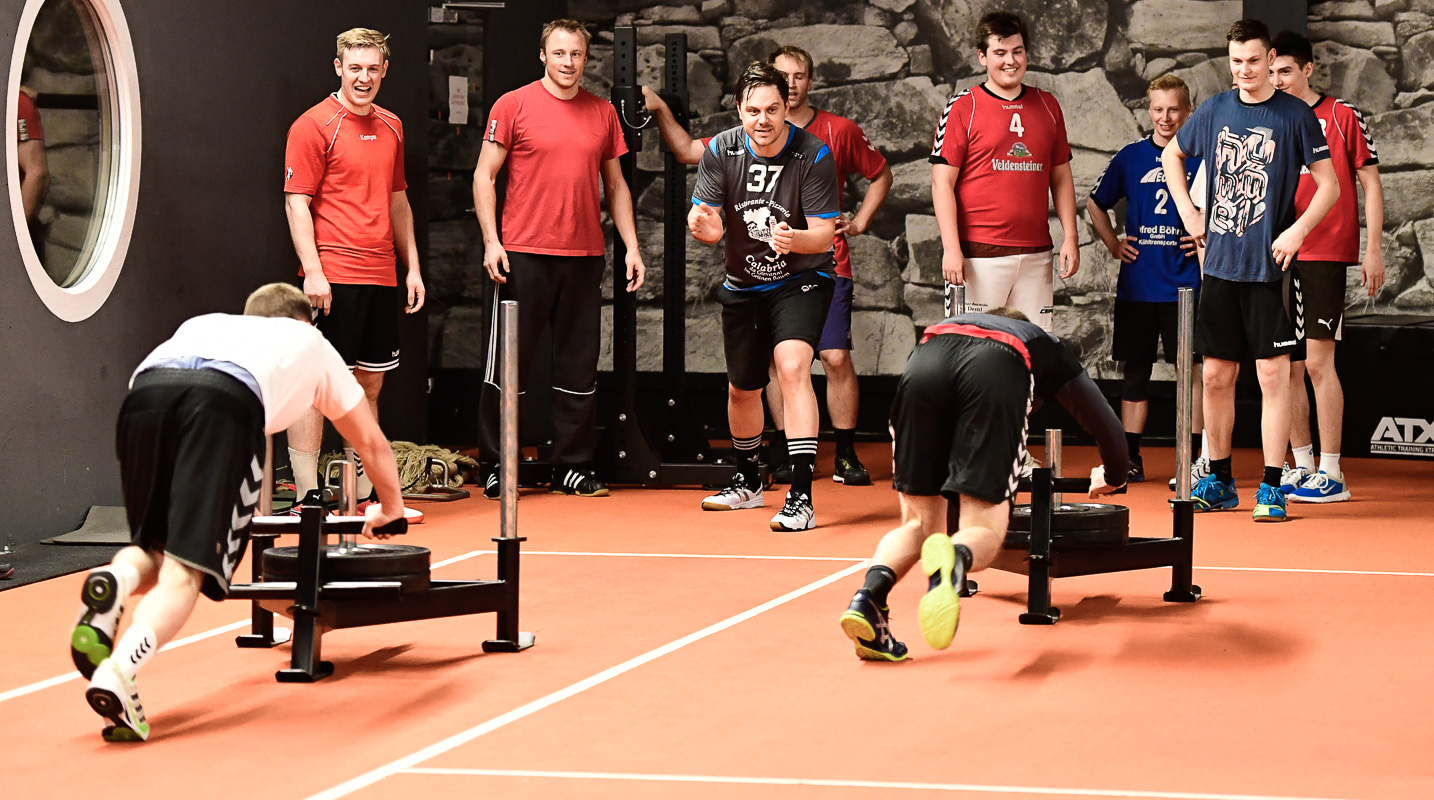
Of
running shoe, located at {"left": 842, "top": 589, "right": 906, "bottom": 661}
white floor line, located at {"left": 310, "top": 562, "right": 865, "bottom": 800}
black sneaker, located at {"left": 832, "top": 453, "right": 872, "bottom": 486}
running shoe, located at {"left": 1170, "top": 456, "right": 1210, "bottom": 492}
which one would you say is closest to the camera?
white floor line, located at {"left": 310, "top": 562, "right": 865, "bottom": 800}

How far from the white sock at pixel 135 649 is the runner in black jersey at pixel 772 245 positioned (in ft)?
10.8

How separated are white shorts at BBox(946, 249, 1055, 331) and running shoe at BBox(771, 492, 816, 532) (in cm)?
137

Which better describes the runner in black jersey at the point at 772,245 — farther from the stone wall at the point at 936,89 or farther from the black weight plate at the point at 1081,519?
the stone wall at the point at 936,89

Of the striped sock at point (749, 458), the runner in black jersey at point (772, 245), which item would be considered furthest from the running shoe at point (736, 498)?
the runner in black jersey at point (772, 245)

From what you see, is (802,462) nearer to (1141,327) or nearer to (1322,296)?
(1141,327)

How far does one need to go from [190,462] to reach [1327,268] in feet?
18.3

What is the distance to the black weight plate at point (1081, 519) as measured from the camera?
4551 mm

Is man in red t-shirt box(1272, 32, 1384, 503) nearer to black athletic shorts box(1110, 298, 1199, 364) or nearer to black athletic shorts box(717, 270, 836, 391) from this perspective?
black athletic shorts box(1110, 298, 1199, 364)

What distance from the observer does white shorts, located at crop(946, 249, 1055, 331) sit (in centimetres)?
715

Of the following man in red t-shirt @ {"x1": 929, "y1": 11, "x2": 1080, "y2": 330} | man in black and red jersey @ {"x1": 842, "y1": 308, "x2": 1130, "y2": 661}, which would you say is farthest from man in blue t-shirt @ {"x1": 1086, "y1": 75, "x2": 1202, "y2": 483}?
man in black and red jersey @ {"x1": 842, "y1": 308, "x2": 1130, "y2": 661}

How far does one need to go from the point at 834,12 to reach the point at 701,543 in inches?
185

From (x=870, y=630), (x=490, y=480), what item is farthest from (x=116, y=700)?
(x=490, y=480)

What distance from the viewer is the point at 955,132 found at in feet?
23.4

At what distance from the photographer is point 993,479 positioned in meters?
3.99
